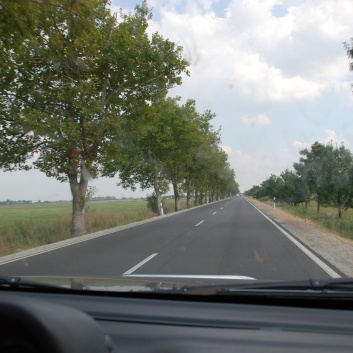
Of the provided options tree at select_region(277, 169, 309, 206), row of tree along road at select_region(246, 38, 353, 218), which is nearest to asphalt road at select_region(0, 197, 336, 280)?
row of tree along road at select_region(246, 38, 353, 218)

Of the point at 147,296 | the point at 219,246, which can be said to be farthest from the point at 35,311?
the point at 219,246

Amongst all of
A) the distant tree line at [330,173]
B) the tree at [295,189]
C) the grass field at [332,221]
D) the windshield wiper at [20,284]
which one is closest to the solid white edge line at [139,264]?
the windshield wiper at [20,284]

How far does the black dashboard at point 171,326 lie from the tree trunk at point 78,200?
1606 centimetres

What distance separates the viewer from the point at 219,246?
11.9 m

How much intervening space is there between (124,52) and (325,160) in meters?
22.1

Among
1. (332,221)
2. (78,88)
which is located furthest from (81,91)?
(332,221)

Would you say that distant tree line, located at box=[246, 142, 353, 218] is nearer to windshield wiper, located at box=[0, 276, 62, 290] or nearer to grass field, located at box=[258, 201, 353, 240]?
grass field, located at box=[258, 201, 353, 240]

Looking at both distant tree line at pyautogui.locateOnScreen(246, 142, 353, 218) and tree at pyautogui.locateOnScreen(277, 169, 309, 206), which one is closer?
distant tree line at pyautogui.locateOnScreen(246, 142, 353, 218)

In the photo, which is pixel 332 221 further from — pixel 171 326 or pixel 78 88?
pixel 171 326

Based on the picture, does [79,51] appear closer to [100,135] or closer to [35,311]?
[100,135]

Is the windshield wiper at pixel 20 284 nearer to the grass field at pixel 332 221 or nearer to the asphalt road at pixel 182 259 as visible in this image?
the asphalt road at pixel 182 259

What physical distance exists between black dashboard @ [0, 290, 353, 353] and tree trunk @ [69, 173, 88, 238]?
A: 632 inches

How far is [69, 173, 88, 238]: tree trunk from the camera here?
18422mm

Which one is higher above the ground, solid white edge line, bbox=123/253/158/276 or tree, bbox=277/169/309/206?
tree, bbox=277/169/309/206
